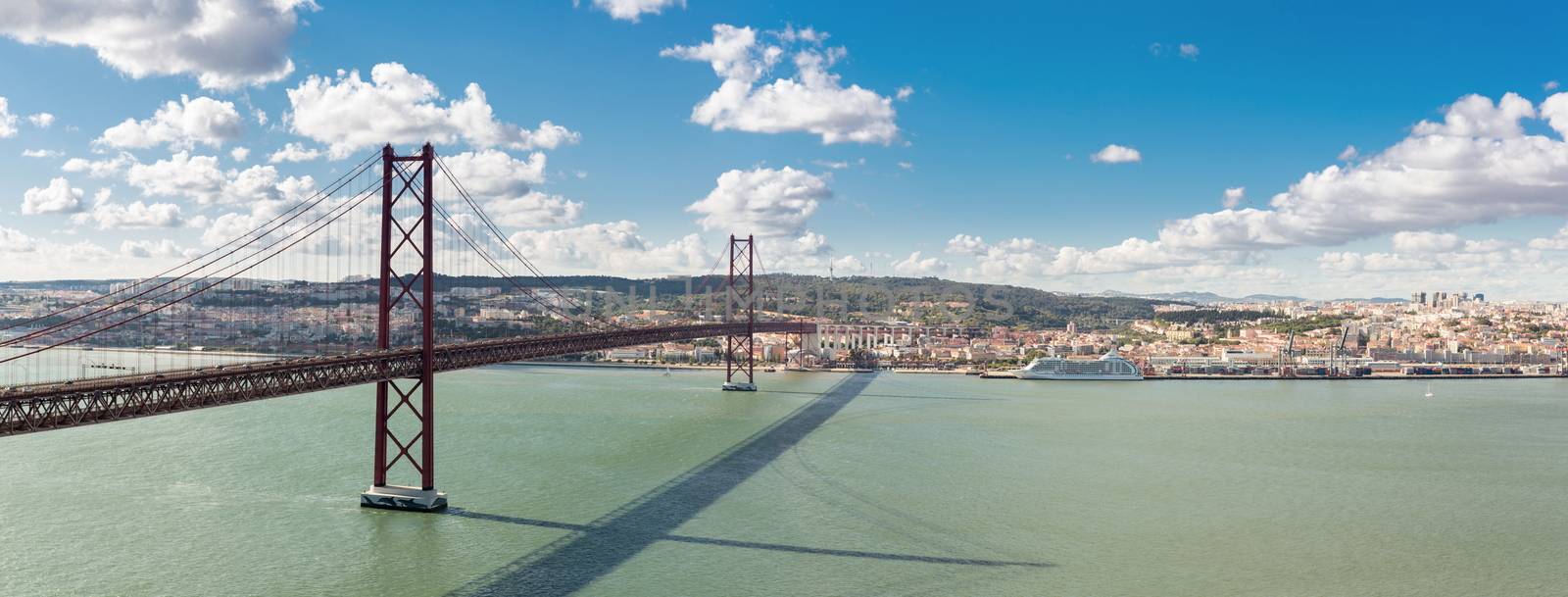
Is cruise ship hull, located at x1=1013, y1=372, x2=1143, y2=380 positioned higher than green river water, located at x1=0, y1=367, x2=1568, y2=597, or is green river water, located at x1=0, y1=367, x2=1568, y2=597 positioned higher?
green river water, located at x1=0, y1=367, x2=1568, y2=597

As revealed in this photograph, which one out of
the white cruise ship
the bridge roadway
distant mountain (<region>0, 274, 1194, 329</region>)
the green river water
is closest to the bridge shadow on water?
the green river water

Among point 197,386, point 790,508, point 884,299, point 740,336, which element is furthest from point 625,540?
point 884,299

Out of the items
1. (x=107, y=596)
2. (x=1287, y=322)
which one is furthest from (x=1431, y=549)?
(x=1287, y=322)

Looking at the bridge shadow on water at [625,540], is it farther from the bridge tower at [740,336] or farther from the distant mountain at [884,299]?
the distant mountain at [884,299]

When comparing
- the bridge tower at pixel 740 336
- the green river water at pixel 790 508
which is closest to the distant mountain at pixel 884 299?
the bridge tower at pixel 740 336

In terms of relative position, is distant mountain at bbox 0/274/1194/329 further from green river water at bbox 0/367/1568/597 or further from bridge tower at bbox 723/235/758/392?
green river water at bbox 0/367/1568/597

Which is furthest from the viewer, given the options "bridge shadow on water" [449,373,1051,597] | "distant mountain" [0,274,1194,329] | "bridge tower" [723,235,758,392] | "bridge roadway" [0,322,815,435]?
"distant mountain" [0,274,1194,329]
